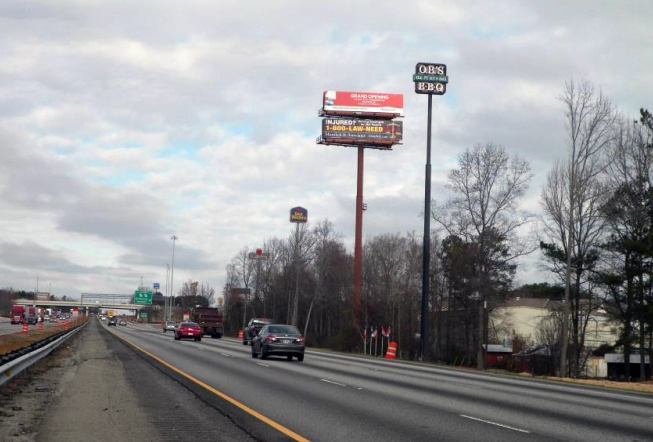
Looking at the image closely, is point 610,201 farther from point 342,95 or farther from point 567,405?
point 342,95

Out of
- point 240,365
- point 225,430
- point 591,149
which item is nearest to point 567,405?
point 225,430

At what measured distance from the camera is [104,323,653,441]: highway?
1286cm

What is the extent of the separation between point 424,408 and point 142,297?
132326 mm

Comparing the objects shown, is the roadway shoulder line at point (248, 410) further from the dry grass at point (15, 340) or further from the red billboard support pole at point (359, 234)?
the red billboard support pole at point (359, 234)

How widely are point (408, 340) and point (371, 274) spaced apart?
24.9m

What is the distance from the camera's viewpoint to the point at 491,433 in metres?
12.8

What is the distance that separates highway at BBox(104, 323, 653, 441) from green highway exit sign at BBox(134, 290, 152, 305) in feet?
394

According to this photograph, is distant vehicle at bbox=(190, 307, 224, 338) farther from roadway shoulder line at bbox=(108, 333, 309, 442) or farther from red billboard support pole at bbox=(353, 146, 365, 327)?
roadway shoulder line at bbox=(108, 333, 309, 442)

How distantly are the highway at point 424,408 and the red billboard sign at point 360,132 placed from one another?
219ft

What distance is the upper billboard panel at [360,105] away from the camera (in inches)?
3625

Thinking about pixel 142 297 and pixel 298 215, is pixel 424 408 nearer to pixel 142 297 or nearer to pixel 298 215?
pixel 298 215

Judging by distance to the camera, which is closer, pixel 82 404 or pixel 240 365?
pixel 82 404

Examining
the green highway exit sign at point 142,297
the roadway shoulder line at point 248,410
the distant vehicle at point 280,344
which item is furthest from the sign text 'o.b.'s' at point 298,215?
the roadway shoulder line at point 248,410

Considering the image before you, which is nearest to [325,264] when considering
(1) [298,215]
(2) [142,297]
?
(1) [298,215]
